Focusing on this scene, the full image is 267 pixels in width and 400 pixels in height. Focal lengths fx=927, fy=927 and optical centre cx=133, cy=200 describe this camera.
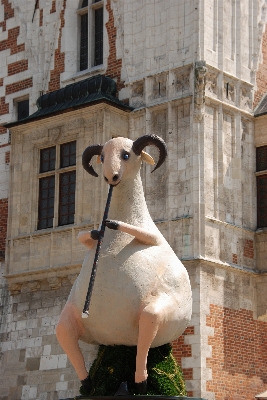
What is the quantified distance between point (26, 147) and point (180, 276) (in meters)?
10.9

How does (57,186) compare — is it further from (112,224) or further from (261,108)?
(112,224)

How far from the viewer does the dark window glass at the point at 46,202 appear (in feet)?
65.8

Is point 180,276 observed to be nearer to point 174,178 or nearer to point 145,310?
point 145,310

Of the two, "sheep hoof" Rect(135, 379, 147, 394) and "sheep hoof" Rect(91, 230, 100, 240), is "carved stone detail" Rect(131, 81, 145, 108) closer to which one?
"sheep hoof" Rect(91, 230, 100, 240)

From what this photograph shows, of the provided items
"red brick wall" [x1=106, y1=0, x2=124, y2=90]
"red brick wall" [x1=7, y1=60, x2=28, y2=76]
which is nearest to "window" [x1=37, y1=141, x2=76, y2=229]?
"red brick wall" [x1=106, y1=0, x2=124, y2=90]

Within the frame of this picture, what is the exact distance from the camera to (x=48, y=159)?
20438 mm

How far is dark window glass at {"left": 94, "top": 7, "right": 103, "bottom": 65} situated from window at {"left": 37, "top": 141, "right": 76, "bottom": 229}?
7.73 ft

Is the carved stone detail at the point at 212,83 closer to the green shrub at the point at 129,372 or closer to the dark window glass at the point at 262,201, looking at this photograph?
the dark window glass at the point at 262,201

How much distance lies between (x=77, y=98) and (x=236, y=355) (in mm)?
6548

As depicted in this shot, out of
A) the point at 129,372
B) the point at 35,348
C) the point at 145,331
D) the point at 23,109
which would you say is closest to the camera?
the point at 145,331

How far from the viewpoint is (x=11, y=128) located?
20.8 meters

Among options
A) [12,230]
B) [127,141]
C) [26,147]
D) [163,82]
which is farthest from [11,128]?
[127,141]

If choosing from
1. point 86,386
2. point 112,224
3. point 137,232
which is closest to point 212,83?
point 137,232

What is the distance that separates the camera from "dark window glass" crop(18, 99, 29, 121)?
22.1m
